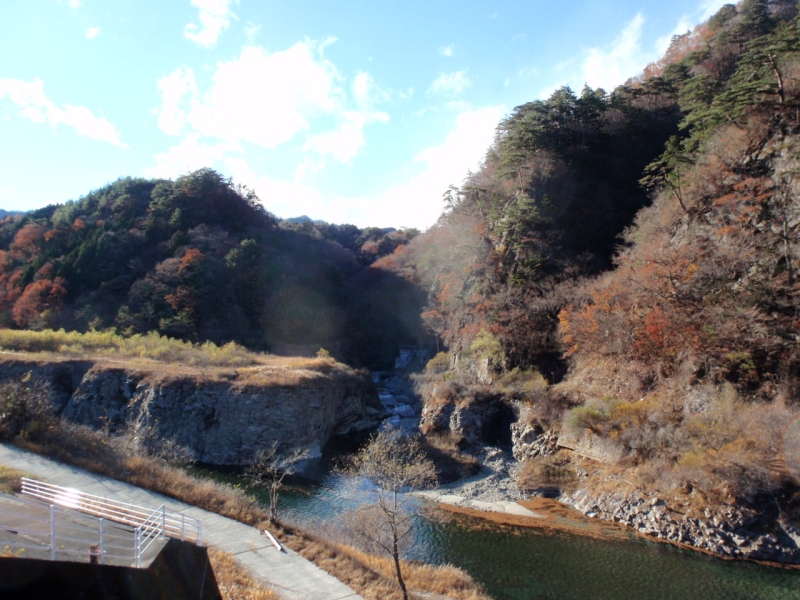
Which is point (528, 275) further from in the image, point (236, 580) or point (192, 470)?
point (236, 580)

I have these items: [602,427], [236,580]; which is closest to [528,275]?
[602,427]

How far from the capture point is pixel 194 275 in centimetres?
5434

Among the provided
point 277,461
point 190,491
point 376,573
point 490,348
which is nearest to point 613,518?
point 376,573

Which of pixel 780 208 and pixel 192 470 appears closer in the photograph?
pixel 780 208

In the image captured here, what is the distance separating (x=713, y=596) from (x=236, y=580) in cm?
1382

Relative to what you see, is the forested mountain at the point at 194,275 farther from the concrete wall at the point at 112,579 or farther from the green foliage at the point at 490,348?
the concrete wall at the point at 112,579

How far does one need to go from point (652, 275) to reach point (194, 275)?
4599 cm

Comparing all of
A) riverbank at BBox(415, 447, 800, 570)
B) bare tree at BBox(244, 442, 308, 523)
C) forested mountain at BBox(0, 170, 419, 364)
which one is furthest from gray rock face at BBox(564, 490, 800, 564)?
forested mountain at BBox(0, 170, 419, 364)

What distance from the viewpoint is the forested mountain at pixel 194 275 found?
171ft

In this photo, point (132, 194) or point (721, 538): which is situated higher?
point (132, 194)

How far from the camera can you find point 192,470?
88.6 ft

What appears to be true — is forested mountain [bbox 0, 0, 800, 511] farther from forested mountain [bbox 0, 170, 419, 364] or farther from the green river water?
the green river water

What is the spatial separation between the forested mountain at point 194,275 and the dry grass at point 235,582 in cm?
4286

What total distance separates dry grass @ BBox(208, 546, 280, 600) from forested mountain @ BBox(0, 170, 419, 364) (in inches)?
1688
